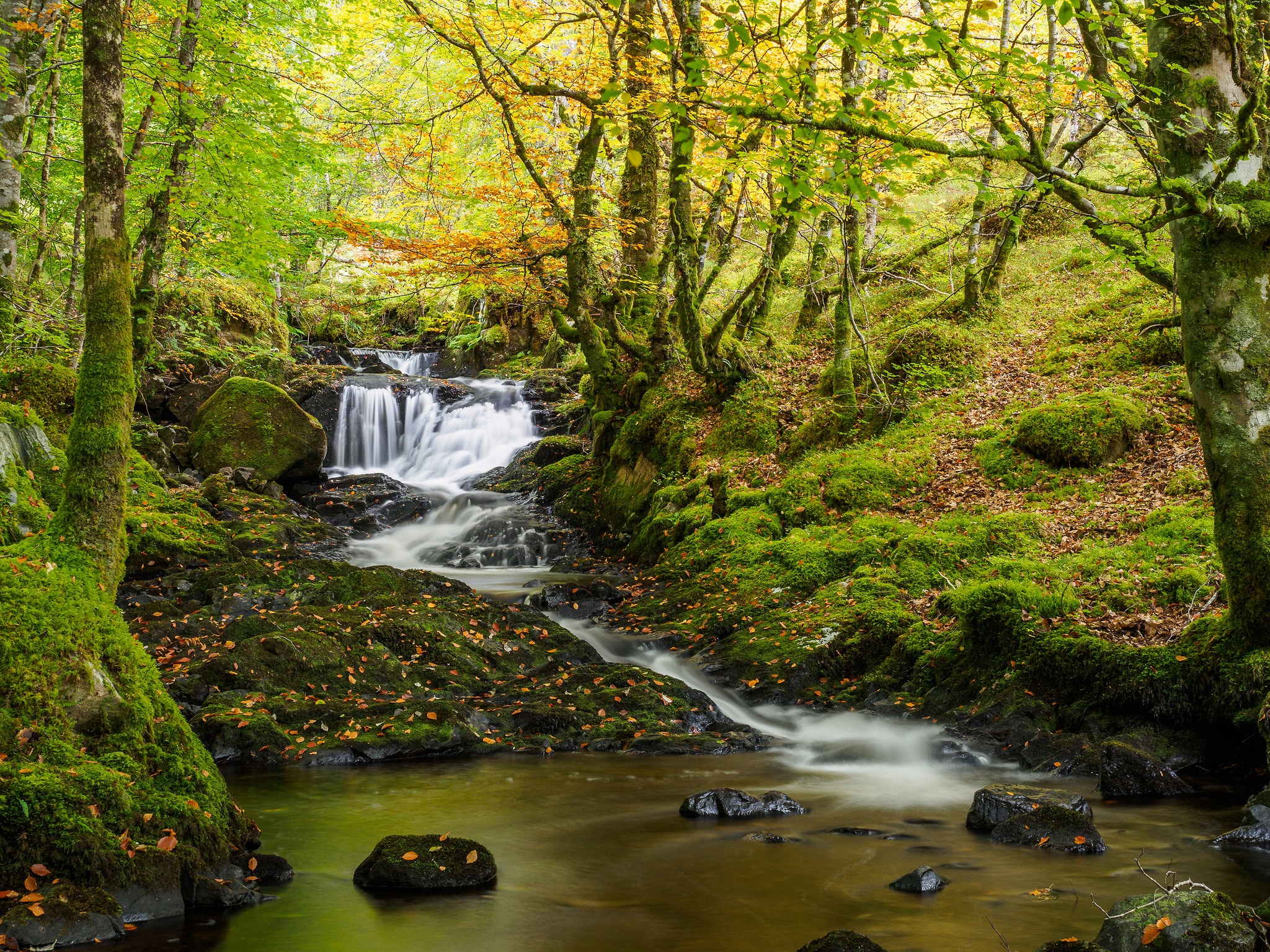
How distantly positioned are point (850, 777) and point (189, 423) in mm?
15935

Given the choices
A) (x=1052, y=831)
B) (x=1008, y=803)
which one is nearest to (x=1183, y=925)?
(x=1052, y=831)

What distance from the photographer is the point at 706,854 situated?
4855mm

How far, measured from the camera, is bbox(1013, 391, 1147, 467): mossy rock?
32.1 feet

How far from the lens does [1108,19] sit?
16.0 ft

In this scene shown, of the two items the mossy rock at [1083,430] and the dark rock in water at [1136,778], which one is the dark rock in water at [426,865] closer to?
the dark rock in water at [1136,778]

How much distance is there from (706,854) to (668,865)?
25 cm

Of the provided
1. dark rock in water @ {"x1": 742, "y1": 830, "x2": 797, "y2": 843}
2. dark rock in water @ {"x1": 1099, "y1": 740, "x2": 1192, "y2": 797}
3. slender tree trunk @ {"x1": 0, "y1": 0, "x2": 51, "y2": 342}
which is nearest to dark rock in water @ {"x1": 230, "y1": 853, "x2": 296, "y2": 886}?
dark rock in water @ {"x1": 742, "y1": 830, "x2": 797, "y2": 843}

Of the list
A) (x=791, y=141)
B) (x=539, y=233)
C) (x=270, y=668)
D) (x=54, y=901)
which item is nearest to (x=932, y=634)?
(x=791, y=141)

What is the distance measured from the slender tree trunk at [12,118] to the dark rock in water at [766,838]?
361 inches

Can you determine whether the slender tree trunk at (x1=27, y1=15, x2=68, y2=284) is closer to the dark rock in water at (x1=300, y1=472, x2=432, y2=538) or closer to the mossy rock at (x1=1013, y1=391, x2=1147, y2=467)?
the dark rock in water at (x1=300, y1=472, x2=432, y2=538)

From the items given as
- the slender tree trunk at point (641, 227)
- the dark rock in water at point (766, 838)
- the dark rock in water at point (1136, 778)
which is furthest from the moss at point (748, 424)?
the dark rock in water at point (766, 838)

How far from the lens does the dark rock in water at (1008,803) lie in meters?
5.06

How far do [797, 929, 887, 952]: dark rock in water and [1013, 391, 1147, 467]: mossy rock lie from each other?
8.14m

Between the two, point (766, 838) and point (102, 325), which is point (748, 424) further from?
point (102, 325)
